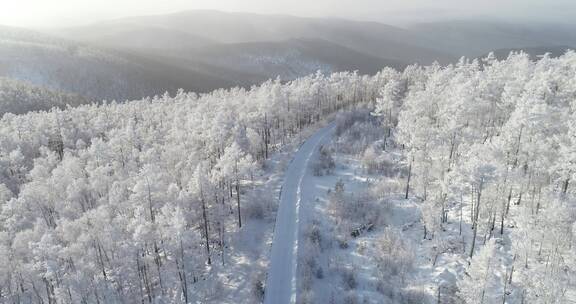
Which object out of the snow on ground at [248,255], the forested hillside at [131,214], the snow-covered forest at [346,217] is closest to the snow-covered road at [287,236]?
the snow on ground at [248,255]

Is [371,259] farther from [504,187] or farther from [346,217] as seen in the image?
[504,187]

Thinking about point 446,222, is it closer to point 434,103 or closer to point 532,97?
point 532,97

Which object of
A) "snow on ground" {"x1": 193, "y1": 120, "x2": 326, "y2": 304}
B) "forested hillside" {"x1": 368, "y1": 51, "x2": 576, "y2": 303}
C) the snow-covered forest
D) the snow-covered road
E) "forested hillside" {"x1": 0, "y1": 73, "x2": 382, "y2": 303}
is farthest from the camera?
"snow on ground" {"x1": 193, "y1": 120, "x2": 326, "y2": 304}

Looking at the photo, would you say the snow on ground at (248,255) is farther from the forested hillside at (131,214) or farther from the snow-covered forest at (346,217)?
the forested hillside at (131,214)

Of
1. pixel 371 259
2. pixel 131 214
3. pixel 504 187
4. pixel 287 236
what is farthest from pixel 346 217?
pixel 131 214

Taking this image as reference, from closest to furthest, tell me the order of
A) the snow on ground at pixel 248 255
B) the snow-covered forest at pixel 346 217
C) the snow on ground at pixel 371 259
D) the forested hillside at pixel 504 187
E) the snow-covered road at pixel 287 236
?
1. the forested hillside at pixel 504 187
2. the snow-covered forest at pixel 346 217
3. the snow on ground at pixel 371 259
4. the snow-covered road at pixel 287 236
5. the snow on ground at pixel 248 255

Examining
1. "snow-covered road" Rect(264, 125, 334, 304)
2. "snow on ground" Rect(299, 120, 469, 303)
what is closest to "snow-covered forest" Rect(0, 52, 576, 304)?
"snow on ground" Rect(299, 120, 469, 303)

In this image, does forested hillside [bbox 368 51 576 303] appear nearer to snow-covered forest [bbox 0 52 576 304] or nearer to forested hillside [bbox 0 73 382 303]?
snow-covered forest [bbox 0 52 576 304]
